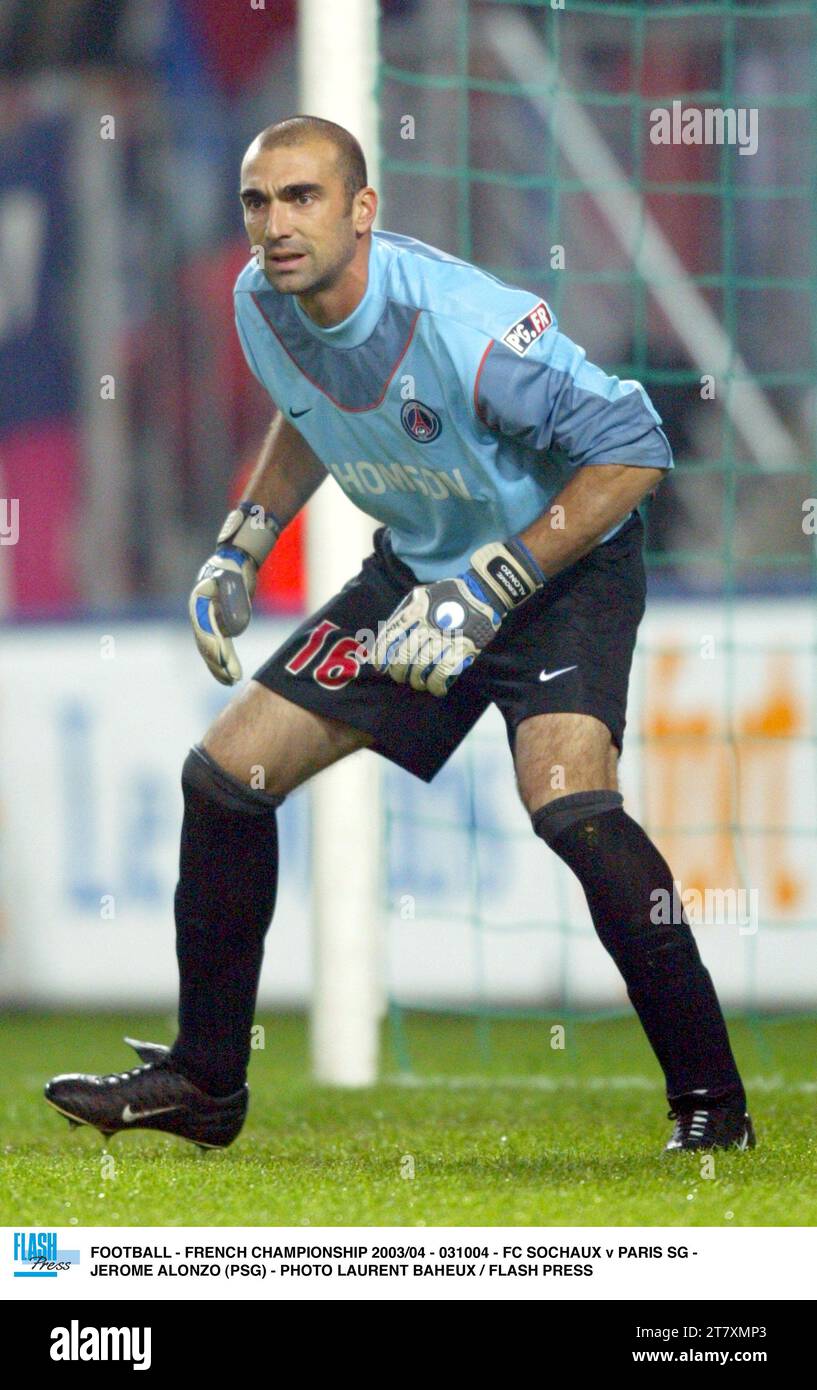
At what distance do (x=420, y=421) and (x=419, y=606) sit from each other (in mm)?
305

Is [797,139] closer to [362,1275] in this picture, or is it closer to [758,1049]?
[758,1049]

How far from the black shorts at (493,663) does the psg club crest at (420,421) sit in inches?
12.7

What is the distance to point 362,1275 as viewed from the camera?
2816 millimetres

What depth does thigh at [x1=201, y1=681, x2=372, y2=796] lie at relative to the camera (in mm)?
3615

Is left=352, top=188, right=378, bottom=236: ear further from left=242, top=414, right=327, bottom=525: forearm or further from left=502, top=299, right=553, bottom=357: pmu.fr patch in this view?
left=242, top=414, right=327, bottom=525: forearm

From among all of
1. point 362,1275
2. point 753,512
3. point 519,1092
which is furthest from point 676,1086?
point 753,512

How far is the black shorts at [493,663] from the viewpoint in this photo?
3486 millimetres

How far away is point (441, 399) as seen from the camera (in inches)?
134

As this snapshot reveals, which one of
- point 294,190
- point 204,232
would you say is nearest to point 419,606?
point 294,190
